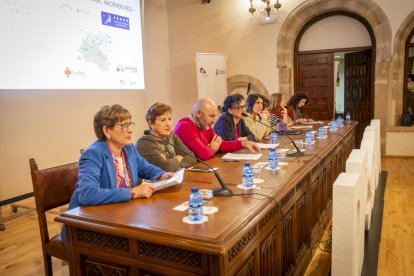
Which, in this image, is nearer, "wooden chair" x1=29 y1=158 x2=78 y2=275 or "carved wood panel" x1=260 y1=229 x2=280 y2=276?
"carved wood panel" x1=260 y1=229 x2=280 y2=276

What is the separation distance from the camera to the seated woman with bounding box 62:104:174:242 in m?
1.58

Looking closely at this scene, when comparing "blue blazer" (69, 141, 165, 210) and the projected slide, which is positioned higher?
the projected slide

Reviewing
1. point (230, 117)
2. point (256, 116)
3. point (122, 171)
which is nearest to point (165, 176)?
point (122, 171)

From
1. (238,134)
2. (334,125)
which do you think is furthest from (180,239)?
→ (334,125)

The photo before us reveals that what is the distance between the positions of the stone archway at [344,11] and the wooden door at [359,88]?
1.19 ft

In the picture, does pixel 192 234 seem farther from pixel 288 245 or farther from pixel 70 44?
pixel 70 44

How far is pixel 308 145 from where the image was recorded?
300 cm

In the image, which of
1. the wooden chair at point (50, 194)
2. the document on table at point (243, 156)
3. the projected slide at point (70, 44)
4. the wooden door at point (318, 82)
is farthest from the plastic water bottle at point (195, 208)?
the wooden door at point (318, 82)

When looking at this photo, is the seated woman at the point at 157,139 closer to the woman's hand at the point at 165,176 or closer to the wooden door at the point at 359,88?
the woman's hand at the point at 165,176

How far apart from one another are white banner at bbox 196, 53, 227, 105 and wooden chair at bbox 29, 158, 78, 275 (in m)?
4.66

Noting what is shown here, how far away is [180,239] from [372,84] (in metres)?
6.04

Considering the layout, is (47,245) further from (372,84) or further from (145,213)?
(372,84)

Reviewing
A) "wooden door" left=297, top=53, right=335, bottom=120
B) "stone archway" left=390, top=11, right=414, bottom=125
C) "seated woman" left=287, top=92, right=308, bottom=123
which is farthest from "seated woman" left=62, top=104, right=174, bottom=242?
"wooden door" left=297, top=53, right=335, bottom=120

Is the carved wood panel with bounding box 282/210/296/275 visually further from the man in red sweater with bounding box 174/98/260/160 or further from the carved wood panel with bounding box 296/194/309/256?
the man in red sweater with bounding box 174/98/260/160
